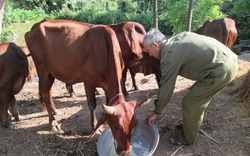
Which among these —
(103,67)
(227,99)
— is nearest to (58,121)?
(103,67)

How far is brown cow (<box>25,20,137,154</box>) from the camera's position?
3.23 meters

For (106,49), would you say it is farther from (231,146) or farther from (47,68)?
(231,146)

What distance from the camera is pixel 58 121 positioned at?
5.01 m

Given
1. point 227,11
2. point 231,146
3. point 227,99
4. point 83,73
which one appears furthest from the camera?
point 227,11

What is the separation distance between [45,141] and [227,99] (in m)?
3.74

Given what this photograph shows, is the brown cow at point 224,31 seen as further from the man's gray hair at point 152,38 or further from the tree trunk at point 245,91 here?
the man's gray hair at point 152,38

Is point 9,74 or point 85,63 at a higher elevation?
point 85,63

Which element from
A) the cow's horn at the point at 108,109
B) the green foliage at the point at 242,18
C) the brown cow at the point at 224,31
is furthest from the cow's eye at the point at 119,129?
the green foliage at the point at 242,18

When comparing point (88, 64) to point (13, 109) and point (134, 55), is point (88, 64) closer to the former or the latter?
point (134, 55)

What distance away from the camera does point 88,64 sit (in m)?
4.13

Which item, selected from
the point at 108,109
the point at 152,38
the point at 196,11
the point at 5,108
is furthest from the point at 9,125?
the point at 196,11

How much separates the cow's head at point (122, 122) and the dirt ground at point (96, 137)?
0.42 meters

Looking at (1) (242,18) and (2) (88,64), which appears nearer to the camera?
(2) (88,64)

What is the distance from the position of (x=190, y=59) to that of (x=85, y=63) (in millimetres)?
1779
